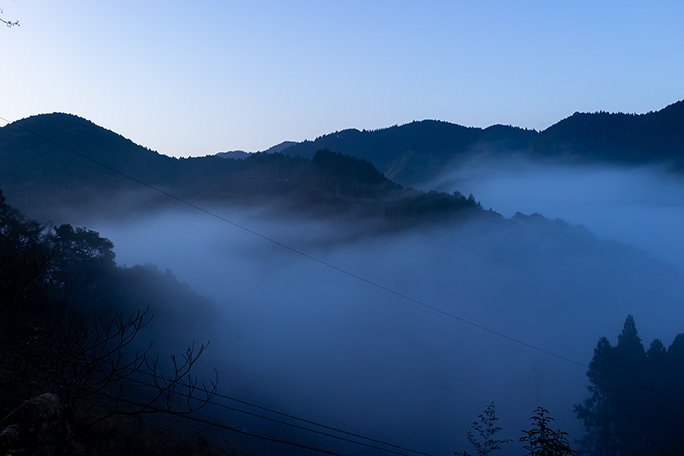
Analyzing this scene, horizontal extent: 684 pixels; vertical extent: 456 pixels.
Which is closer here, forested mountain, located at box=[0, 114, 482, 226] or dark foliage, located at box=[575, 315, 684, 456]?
dark foliage, located at box=[575, 315, 684, 456]

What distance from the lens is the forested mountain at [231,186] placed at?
14638cm

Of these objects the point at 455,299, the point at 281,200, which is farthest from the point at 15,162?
the point at 455,299

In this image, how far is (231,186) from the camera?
6255 inches

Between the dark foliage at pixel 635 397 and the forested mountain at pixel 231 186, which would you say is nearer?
the dark foliage at pixel 635 397

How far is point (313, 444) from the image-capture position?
46.6m

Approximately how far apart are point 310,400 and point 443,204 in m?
95.0

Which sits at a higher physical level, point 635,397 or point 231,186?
point 231,186

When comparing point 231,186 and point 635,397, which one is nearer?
point 635,397

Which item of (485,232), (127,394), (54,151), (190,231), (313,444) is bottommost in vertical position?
(313,444)

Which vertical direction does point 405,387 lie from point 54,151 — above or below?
below

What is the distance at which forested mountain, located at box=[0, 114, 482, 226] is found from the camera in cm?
14638

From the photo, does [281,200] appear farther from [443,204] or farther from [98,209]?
[98,209]

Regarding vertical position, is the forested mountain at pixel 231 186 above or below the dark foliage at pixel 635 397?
above

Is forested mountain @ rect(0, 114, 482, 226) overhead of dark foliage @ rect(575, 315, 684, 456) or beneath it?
overhead
